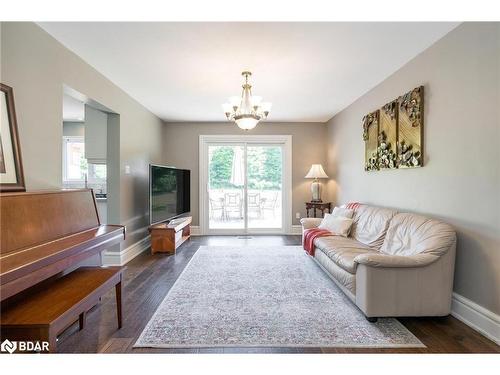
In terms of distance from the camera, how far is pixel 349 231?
3.66 meters

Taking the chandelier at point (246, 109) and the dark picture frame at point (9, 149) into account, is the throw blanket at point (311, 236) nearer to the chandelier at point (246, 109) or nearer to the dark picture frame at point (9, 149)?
the chandelier at point (246, 109)

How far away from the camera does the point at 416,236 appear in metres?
2.47

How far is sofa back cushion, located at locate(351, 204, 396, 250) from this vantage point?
3047 millimetres

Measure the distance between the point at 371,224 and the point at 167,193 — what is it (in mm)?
3333

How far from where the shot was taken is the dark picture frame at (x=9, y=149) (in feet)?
6.03

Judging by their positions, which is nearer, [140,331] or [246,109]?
[140,331]

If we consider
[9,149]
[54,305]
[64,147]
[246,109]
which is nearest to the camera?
[54,305]

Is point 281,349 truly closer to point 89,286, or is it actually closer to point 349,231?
point 89,286

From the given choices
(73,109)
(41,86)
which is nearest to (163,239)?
(41,86)

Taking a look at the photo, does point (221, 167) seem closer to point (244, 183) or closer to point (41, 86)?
point (244, 183)

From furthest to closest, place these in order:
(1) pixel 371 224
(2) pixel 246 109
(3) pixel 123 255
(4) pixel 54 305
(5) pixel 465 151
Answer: (3) pixel 123 255, (1) pixel 371 224, (2) pixel 246 109, (5) pixel 465 151, (4) pixel 54 305

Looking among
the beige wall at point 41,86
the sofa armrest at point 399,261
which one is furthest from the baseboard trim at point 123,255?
the sofa armrest at point 399,261

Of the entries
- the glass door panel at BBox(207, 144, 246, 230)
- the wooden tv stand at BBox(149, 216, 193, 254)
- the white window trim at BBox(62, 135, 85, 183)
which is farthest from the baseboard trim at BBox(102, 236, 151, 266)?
the white window trim at BBox(62, 135, 85, 183)

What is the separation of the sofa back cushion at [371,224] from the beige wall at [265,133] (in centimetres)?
227
